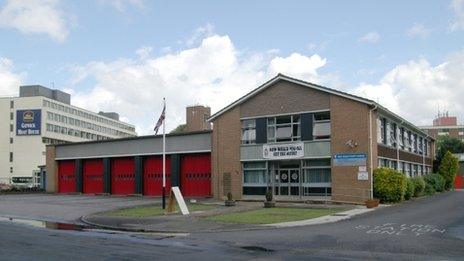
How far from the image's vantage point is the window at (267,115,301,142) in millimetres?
34094

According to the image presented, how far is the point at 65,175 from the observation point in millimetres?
50375

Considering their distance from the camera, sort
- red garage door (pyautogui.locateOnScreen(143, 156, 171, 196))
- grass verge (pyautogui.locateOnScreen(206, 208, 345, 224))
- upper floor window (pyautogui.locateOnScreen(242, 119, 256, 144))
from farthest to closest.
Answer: red garage door (pyautogui.locateOnScreen(143, 156, 171, 196))
upper floor window (pyautogui.locateOnScreen(242, 119, 256, 144))
grass verge (pyautogui.locateOnScreen(206, 208, 345, 224))

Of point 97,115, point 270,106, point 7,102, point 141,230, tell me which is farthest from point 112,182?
point 97,115

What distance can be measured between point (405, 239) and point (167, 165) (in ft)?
90.4

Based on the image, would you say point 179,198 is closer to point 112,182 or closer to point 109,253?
point 109,253

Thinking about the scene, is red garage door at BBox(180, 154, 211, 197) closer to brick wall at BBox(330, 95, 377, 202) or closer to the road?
brick wall at BBox(330, 95, 377, 202)

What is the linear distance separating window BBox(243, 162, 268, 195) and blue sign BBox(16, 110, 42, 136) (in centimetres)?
9012

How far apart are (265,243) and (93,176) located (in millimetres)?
34719

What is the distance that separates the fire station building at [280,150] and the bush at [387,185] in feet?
1.76

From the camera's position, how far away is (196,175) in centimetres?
4019

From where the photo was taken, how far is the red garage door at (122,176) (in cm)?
4453

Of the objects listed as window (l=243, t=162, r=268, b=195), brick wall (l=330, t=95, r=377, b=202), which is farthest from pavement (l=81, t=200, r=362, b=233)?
window (l=243, t=162, r=268, b=195)

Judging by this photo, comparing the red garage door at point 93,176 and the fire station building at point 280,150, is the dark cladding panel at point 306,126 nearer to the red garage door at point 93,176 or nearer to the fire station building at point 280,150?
the fire station building at point 280,150

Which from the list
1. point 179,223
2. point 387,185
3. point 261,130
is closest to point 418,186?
point 387,185
